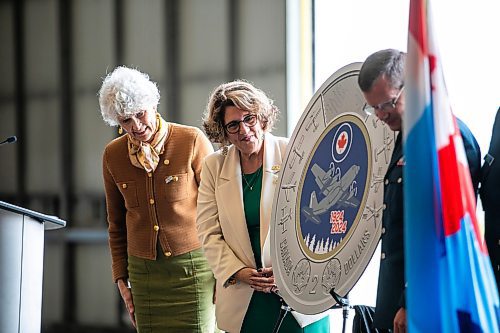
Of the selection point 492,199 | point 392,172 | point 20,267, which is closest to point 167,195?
point 20,267

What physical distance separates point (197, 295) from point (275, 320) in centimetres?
56

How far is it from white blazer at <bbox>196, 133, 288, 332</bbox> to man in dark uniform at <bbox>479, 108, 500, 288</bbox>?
2.71 feet

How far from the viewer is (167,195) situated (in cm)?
315

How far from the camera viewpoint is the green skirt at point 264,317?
264cm

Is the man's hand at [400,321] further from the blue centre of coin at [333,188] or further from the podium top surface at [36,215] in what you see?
the podium top surface at [36,215]

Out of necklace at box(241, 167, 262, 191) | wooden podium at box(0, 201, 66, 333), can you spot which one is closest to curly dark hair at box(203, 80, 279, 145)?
necklace at box(241, 167, 262, 191)

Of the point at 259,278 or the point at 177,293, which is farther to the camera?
the point at 177,293

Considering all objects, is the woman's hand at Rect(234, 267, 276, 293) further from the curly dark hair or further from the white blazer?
the curly dark hair

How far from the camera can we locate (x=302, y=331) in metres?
2.60

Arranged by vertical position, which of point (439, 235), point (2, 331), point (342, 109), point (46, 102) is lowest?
point (2, 331)

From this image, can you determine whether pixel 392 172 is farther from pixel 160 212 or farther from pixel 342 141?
pixel 160 212

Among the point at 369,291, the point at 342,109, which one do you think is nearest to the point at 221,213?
the point at 342,109

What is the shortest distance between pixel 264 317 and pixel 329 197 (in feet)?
1.96

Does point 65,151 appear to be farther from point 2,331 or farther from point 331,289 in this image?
point 331,289
